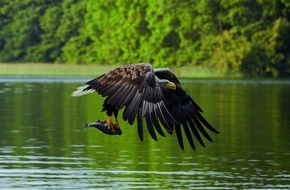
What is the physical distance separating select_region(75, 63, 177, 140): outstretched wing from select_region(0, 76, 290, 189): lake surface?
6.99 metres

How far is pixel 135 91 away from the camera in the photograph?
14.9 meters

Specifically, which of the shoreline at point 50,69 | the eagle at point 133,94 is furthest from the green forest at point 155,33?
the eagle at point 133,94

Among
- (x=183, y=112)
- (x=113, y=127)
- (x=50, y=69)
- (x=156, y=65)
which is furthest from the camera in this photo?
(x=50, y=69)

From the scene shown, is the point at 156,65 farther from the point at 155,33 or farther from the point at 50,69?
the point at 50,69

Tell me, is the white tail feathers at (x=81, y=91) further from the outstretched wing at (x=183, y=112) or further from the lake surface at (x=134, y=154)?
the lake surface at (x=134, y=154)

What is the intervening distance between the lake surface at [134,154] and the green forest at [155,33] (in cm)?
4293

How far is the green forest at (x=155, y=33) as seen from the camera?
295 feet

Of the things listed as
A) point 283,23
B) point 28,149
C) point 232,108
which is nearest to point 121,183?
point 28,149

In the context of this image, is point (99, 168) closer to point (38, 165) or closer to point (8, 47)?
point (38, 165)

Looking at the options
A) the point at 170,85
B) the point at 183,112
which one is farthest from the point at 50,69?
the point at 170,85

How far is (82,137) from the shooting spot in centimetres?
3341

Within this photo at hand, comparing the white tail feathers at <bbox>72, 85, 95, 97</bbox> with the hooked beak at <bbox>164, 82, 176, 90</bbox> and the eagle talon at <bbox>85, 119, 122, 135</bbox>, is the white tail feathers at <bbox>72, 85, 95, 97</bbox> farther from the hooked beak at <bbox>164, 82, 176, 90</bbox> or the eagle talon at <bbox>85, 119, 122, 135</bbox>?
the hooked beak at <bbox>164, 82, 176, 90</bbox>

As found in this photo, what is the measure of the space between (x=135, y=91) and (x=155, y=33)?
262 feet

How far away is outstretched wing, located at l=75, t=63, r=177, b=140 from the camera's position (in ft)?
47.8
